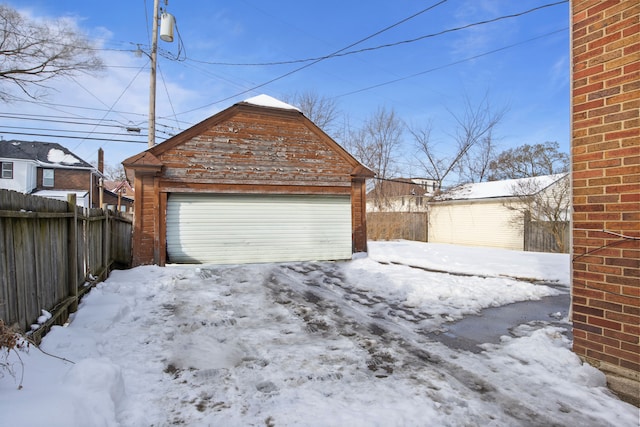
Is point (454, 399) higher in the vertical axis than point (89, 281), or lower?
lower

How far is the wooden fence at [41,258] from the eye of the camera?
3.07 m

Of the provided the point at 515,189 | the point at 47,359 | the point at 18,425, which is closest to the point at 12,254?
the point at 47,359

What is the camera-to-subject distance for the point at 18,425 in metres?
1.90

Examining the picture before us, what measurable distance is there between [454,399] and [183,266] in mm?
8519

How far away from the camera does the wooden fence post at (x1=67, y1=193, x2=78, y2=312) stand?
470cm

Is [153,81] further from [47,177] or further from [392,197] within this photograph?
[47,177]

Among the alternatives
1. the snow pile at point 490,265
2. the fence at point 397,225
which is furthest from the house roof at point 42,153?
the snow pile at point 490,265

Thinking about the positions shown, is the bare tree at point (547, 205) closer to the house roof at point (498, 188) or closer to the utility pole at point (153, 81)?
the house roof at point (498, 188)

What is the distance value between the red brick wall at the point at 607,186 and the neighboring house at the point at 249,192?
27.8 feet

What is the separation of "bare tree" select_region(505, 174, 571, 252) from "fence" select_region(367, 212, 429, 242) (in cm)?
584

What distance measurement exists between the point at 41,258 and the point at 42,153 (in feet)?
101

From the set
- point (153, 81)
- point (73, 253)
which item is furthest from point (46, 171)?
point (73, 253)

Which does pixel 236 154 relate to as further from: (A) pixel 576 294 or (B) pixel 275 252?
(A) pixel 576 294

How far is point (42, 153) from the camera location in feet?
90.5
